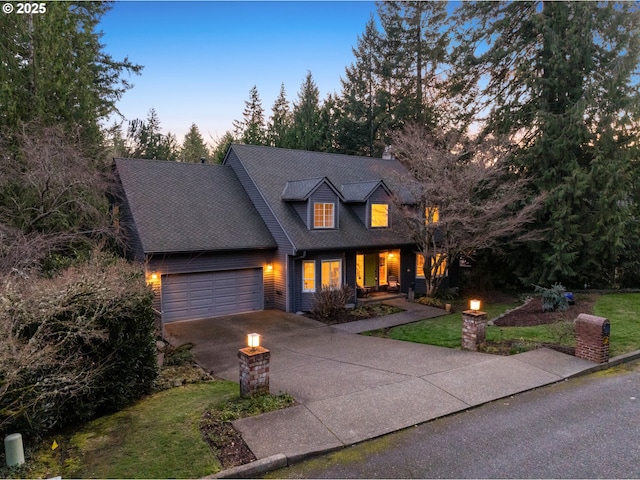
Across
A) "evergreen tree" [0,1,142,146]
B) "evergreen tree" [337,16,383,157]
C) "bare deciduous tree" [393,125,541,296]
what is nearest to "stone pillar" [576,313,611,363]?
"bare deciduous tree" [393,125,541,296]

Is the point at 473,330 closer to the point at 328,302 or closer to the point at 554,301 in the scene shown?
the point at 328,302

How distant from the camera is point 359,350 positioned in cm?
1034

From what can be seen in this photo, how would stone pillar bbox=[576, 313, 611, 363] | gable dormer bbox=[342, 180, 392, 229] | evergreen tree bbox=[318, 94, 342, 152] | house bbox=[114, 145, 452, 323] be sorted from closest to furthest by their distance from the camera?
stone pillar bbox=[576, 313, 611, 363] < house bbox=[114, 145, 452, 323] < gable dormer bbox=[342, 180, 392, 229] < evergreen tree bbox=[318, 94, 342, 152]

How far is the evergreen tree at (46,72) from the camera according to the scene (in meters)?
11.3

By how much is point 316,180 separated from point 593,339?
1090cm

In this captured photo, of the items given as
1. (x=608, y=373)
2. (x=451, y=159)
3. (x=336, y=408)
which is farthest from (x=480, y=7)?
(x=336, y=408)

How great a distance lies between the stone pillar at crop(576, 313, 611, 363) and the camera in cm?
839

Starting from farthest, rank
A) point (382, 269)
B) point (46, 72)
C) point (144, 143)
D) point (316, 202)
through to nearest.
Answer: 1. point (144, 143)
2. point (382, 269)
3. point (316, 202)
4. point (46, 72)

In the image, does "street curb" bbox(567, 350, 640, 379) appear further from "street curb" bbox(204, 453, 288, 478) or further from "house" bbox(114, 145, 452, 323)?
"house" bbox(114, 145, 452, 323)

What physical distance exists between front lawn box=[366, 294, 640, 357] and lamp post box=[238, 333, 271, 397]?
5.76 m

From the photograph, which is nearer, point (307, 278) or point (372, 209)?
point (307, 278)

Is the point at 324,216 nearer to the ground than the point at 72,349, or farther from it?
farther from it

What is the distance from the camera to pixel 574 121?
16.5 metres

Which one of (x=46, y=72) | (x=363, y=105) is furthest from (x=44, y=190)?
(x=363, y=105)
